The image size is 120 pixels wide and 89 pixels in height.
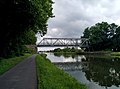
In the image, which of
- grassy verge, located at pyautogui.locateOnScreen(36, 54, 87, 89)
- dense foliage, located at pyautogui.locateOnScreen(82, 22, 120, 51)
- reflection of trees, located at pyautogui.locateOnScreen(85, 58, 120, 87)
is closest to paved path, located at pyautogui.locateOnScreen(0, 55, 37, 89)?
grassy verge, located at pyautogui.locateOnScreen(36, 54, 87, 89)

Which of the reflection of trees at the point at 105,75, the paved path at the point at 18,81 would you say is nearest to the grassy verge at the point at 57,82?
the paved path at the point at 18,81

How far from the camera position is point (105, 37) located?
15425cm

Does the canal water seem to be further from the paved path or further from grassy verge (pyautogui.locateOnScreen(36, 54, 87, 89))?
the paved path

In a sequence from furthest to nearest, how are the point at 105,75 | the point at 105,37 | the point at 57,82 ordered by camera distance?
the point at 105,37 → the point at 105,75 → the point at 57,82

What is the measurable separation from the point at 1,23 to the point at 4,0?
7.05 metres

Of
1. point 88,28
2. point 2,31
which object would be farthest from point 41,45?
point 2,31

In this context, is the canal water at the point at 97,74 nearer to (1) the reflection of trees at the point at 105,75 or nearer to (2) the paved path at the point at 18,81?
(1) the reflection of trees at the point at 105,75

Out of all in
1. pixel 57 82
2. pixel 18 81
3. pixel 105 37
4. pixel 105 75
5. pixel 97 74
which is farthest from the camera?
pixel 105 37

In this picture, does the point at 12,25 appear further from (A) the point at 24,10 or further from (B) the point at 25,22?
(A) the point at 24,10

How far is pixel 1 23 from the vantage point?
34.1 metres

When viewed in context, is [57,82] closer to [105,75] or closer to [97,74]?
[105,75]

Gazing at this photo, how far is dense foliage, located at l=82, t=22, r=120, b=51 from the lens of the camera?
14588cm

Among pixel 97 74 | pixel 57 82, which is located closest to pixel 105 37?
pixel 97 74

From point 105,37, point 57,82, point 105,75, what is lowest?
point 105,75
